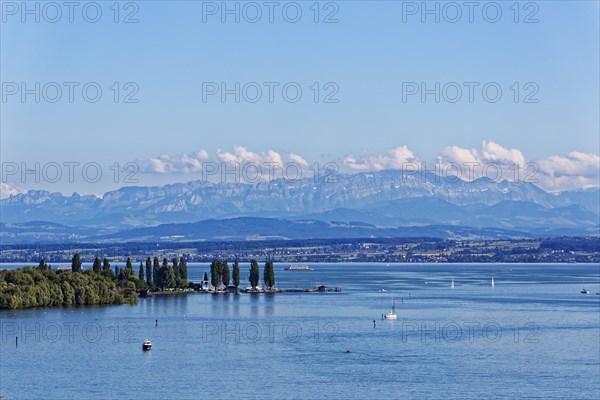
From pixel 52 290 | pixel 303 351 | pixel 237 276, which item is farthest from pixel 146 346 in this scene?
pixel 237 276

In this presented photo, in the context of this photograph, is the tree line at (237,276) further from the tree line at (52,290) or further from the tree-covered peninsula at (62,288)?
the tree line at (52,290)

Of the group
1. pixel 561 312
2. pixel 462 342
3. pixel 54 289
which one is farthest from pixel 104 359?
pixel 561 312

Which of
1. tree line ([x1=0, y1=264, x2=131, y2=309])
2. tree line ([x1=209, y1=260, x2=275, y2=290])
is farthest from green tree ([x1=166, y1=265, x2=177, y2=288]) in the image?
tree line ([x1=0, y1=264, x2=131, y2=309])

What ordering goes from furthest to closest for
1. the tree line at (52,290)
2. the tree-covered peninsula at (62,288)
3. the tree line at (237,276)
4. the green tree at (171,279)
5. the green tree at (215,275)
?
1. the green tree at (215,275)
2. the tree line at (237,276)
3. the green tree at (171,279)
4. the tree-covered peninsula at (62,288)
5. the tree line at (52,290)

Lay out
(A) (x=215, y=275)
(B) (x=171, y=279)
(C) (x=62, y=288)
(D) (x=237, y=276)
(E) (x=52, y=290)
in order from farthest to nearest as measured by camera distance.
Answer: (A) (x=215, y=275)
(D) (x=237, y=276)
(B) (x=171, y=279)
(C) (x=62, y=288)
(E) (x=52, y=290)

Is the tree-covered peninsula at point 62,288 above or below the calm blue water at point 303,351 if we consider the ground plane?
above

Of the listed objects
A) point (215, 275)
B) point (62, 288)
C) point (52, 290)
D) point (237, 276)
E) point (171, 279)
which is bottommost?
point (52, 290)

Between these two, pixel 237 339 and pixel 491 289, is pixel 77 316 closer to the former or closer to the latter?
pixel 237 339

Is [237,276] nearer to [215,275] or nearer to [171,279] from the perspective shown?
[215,275]

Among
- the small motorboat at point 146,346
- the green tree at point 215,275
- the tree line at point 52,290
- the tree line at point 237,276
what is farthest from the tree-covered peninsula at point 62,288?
the small motorboat at point 146,346
